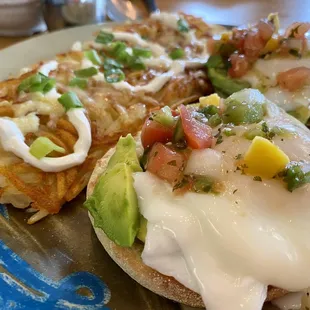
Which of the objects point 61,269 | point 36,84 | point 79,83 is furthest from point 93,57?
point 61,269

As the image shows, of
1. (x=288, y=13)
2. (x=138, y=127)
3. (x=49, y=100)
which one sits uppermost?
(x=49, y=100)

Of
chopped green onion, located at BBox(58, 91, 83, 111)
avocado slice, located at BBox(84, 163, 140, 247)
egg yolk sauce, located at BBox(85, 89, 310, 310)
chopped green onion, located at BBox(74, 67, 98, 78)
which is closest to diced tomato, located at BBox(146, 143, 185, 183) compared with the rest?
→ egg yolk sauce, located at BBox(85, 89, 310, 310)

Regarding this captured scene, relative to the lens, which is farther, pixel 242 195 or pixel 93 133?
pixel 93 133

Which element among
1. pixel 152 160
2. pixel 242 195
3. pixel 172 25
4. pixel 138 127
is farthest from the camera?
pixel 172 25

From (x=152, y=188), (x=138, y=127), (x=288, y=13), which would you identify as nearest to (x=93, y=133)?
(x=138, y=127)

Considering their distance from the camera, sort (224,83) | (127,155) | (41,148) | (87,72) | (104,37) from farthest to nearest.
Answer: (104,37)
(224,83)
(87,72)
(41,148)
(127,155)

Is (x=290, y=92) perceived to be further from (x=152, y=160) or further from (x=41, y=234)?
(x=41, y=234)

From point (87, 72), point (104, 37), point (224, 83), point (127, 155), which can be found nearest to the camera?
point (127, 155)

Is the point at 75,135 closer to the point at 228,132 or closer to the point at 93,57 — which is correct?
the point at 93,57
